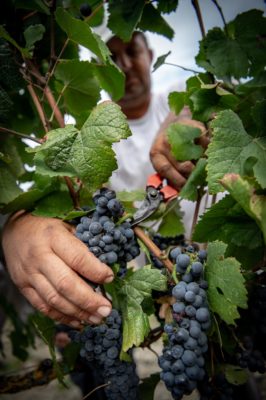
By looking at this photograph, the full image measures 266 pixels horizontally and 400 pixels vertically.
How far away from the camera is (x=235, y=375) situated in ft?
2.56

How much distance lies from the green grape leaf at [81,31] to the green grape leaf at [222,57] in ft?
0.81

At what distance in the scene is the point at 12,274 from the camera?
2.48 ft

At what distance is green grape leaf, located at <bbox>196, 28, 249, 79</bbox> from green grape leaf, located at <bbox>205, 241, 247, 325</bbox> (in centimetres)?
43

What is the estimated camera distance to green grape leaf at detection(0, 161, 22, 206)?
0.90 meters

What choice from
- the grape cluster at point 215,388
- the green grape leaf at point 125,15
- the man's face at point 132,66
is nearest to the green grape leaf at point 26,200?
the green grape leaf at point 125,15

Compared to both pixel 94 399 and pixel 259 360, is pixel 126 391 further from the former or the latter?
pixel 94 399

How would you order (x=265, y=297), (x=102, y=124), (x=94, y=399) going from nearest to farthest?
(x=102, y=124) < (x=265, y=297) < (x=94, y=399)

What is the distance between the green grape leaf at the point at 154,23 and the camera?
91cm

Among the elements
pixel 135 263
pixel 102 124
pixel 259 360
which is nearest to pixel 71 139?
pixel 102 124

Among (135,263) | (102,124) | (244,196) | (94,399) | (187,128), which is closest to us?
(244,196)

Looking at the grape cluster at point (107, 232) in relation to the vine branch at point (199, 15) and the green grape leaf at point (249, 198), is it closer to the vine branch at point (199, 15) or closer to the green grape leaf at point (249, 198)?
the green grape leaf at point (249, 198)

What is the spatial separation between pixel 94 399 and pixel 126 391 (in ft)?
1.62

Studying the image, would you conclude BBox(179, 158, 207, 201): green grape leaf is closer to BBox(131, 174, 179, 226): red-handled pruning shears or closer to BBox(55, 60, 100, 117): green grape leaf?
BBox(131, 174, 179, 226): red-handled pruning shears

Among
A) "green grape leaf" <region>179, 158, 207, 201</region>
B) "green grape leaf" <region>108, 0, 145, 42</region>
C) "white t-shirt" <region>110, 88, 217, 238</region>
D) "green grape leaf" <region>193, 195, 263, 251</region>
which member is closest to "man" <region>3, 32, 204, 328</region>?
"green grape leaf" <region>179, 158, 207, 201</region>
